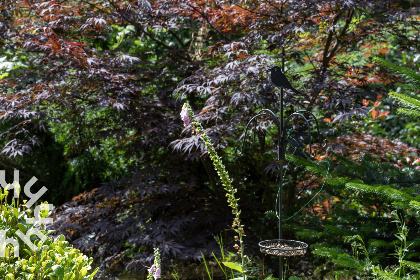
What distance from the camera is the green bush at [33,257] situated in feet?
4.29

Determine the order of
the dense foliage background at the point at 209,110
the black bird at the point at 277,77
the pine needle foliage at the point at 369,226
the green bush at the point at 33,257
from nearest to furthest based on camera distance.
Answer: the green bush at the point at 33,257, the black bird at the point at 277,77, the pine needle foliage at the point at 369,226, the dense foliage background at the point at 209,110

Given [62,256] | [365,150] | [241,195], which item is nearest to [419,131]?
[365,150]

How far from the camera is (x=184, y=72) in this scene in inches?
147

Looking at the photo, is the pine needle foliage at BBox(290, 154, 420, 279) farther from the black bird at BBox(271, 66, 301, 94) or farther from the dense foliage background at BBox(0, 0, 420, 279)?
the black bird at BBox(271, 66, 301, 94)

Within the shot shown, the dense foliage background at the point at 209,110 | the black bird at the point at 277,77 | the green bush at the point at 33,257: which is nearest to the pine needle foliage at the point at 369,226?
the dense foliage background at the point at 209,110

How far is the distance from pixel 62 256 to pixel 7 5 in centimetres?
329

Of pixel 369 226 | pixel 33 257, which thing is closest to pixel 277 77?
pixel 369 226

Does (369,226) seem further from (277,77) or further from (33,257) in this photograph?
(33,257)

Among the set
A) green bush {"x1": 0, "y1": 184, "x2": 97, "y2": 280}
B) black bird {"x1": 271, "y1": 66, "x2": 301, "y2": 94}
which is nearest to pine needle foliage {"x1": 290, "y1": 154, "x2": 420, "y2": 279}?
black bird {"x1": 271, "y1": 66, "x2": 301, "y2": 94}

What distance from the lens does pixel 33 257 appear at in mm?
1325

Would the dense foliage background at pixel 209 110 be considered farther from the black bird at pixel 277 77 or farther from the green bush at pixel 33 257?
the green bush at pixel 33 257

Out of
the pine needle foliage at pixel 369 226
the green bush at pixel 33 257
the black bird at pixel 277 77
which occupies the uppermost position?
the black bird at pixel 277 77

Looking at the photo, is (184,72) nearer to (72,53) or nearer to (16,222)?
(72,53)

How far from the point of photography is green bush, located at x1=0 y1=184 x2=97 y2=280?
1307mm
